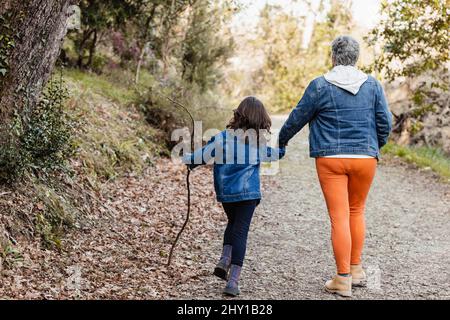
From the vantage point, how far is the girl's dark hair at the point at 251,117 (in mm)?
4605

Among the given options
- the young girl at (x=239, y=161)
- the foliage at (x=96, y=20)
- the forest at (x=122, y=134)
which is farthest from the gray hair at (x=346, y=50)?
the foliage at (x=96, y=20)

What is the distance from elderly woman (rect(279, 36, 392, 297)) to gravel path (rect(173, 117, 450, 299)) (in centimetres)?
69

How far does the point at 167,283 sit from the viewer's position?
197 inches

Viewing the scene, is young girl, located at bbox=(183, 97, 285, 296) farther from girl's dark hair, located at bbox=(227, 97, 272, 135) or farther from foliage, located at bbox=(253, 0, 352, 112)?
foliage, located at bbox=(253, 0, 352, 112)

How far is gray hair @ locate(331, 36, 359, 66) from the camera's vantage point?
15.3 ft

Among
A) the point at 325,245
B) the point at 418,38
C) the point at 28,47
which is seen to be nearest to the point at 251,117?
the point at 28,47

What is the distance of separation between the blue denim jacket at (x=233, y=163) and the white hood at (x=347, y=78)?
2.48 feet

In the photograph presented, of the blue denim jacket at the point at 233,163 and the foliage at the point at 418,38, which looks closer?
the blue denim jacket at the point at 233,163

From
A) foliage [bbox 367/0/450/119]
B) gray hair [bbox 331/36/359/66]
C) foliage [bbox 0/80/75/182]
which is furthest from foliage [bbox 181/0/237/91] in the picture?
gray hair [bbox 331/36/359/66]

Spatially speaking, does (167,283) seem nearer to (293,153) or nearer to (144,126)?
(144,126)

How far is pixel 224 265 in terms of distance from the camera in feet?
15.9

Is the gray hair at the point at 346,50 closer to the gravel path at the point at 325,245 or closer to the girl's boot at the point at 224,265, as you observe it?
the girl's boot at the point at 224,265
